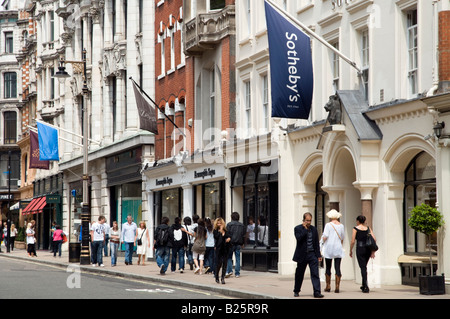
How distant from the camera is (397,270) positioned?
72.6 feet

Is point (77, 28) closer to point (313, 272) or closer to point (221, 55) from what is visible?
point (221, 55)

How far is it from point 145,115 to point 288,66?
14415 mm

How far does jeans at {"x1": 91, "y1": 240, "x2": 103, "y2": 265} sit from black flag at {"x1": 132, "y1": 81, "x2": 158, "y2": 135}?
226 inches

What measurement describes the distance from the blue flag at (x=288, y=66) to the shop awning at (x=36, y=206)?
38.4 m

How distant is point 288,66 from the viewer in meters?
24.0

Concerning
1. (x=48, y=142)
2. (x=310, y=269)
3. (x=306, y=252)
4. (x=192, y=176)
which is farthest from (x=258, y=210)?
(x=48, y=142)

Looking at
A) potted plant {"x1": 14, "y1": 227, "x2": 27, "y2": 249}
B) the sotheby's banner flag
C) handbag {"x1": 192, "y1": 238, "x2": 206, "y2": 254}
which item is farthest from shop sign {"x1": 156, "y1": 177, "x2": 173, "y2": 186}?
potted plant {"x1": 14, "y1": 227, "x2": 27, "y2": 249}

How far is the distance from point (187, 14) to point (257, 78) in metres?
7.18

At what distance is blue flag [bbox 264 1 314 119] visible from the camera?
24.0 m

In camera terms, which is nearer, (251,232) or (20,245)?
(251,232)

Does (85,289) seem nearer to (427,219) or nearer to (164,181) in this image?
(427,219)

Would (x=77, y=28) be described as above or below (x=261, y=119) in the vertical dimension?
above

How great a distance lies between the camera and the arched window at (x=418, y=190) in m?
21.3

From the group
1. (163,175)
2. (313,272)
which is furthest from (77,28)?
(313,272)
